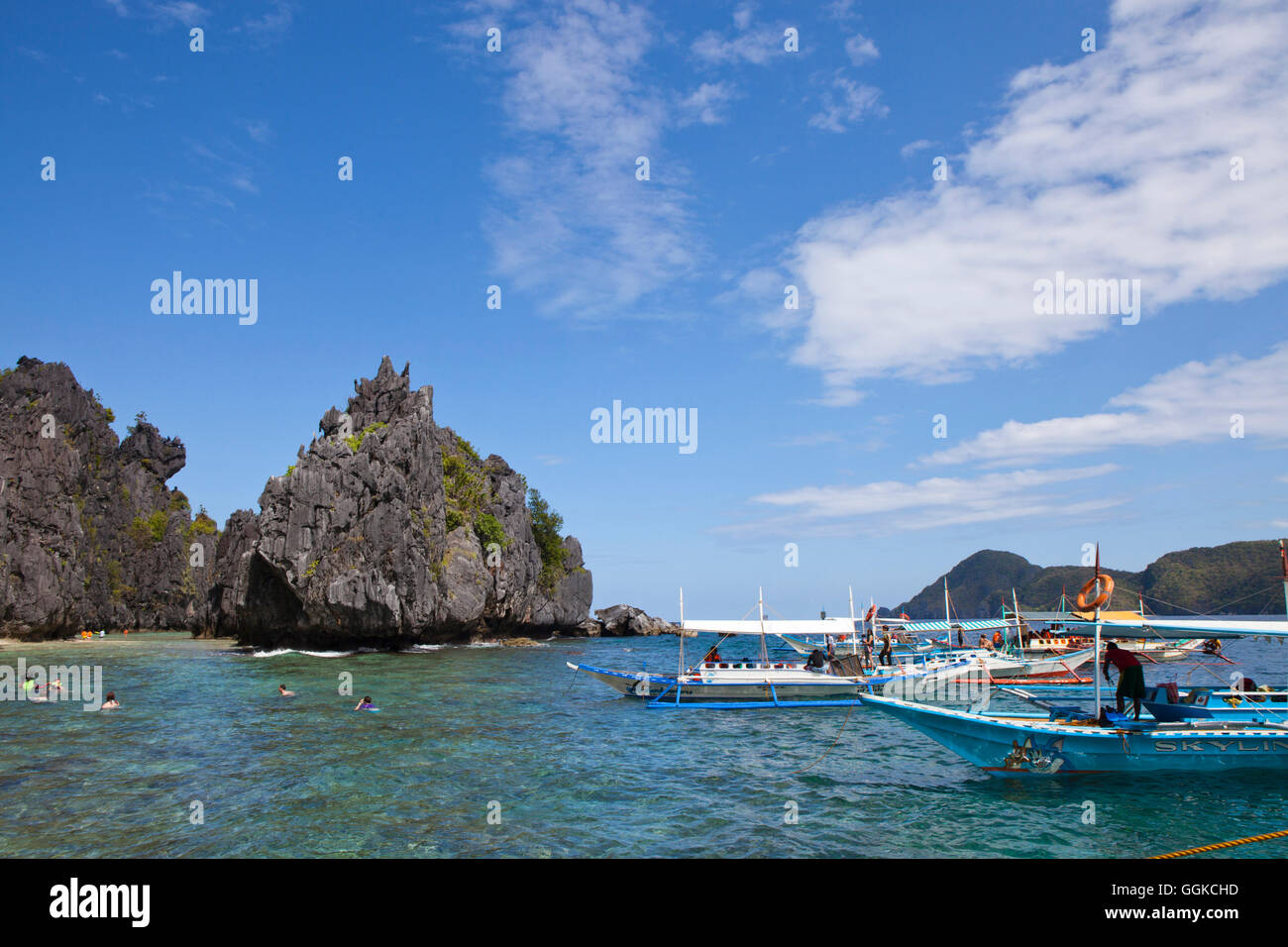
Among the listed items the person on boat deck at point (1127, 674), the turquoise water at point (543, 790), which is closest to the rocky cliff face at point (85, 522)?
the turquoise water at point (543, 790)

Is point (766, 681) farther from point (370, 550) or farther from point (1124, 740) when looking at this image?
point (370, 550)

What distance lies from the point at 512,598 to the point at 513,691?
55327 mm

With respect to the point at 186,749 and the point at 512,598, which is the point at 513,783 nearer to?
the point at 186,749

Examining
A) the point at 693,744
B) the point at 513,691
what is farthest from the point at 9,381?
the point at 693,744

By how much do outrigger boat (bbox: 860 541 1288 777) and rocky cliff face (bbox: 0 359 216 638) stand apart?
96339mm

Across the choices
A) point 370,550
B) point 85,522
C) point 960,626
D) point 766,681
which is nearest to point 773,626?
point 766,681

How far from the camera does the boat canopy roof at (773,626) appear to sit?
119ft

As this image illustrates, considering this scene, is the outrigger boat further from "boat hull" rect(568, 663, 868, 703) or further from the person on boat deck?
"boat hull" rect(568, 663, 868, 703)

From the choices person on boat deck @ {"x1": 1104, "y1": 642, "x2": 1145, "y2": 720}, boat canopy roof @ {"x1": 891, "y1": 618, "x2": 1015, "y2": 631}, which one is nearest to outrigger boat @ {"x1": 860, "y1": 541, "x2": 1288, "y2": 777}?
person on boat deck @ {"x1": 1104, "y1": 642, "x2": 1145, "y2": 720}

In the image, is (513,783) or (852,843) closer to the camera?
(852,843)

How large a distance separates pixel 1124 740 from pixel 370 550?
60.0m

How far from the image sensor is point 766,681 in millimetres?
35438
